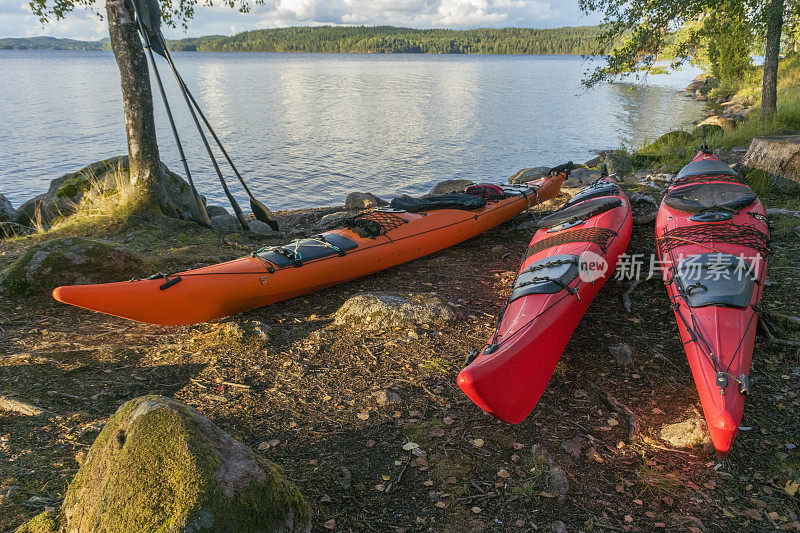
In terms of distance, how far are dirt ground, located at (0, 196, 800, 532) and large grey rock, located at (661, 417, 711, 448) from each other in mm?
52

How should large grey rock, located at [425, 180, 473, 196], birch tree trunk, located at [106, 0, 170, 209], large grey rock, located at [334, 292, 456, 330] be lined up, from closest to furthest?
1. large grey rock, located at [334, 292, 456, 330]
2. birch tree trunk, located at [106, 0, 170, 209]
3. large grey rock, located at [425, 180, 473, 196]

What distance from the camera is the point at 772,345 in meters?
3.42

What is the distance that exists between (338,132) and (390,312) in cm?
1533

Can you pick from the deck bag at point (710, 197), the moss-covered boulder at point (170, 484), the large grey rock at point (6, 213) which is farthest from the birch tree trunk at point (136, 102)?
the deck bag at point (710, 197)

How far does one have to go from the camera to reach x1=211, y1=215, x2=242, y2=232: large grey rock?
6.80 metres

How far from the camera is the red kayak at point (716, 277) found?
2.74 metres

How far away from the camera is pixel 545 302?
3.52 m

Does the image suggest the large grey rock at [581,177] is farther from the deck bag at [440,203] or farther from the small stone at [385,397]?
the small stone at [385,397]

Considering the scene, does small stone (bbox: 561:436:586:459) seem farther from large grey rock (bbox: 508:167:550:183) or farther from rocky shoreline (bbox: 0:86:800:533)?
large grey rock (bbox: 508:167:550:183)

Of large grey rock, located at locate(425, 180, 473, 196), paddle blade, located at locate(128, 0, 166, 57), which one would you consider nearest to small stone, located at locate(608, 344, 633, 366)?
paddle blade, located at locate(128, 0, 166, 57)

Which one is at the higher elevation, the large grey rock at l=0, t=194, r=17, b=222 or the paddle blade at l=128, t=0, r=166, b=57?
the paddle blade at l=128, t=0, r=166, b=57

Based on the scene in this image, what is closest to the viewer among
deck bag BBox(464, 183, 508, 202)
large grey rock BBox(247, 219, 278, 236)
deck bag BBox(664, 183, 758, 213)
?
deck bag BBox(664, 183, 758, 213)

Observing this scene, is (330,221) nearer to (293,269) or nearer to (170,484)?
(293,269)

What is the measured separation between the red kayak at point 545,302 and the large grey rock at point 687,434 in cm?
71
